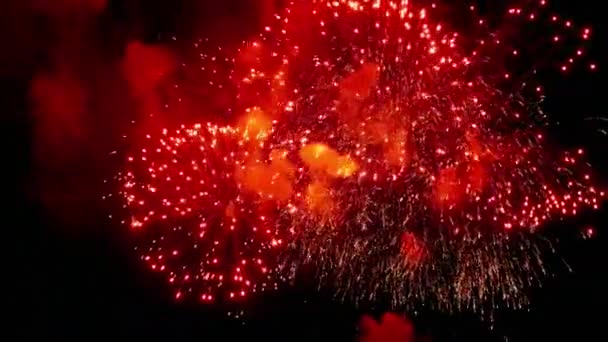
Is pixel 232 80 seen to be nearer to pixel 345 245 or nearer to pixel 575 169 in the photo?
pixel 345 245

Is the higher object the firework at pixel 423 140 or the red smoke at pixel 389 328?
the firework at pixel 423 140

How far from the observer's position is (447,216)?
456 centimetres

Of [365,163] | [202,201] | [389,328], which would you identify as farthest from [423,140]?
[389,328]

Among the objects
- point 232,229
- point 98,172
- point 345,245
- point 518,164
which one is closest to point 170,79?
point 98,172

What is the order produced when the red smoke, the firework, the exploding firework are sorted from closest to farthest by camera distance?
1. the firework
2. the exploding firework
3. the red smoke

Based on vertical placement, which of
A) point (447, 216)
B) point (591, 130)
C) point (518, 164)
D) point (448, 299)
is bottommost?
point (448, 299)

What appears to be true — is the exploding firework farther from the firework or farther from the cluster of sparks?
the firework

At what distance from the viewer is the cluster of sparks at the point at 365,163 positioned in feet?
14.1

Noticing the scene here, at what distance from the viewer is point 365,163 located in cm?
452

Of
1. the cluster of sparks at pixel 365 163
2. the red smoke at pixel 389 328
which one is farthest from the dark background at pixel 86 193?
the red smoke at pixel 389 328

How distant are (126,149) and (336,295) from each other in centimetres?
246

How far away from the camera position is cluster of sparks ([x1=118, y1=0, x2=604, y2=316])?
4.29 meters

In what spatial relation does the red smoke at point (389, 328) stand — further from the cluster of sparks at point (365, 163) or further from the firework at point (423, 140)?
the firework at point (423, 140)

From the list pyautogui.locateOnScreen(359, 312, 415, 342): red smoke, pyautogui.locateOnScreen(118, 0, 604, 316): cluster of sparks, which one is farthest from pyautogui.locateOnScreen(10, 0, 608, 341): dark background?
pyautogui.locateOnScreen(359, 312, 415, 342): red smoke
